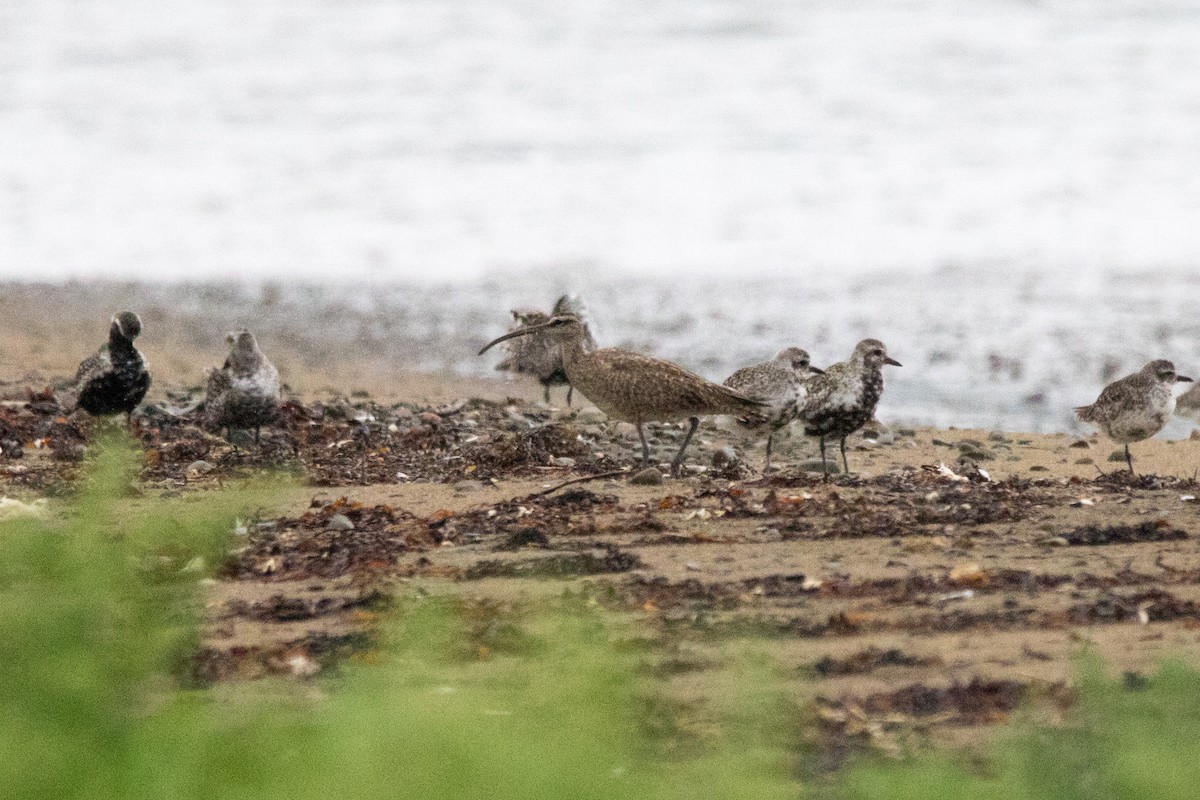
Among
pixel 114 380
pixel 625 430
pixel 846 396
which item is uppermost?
pixel 114 380

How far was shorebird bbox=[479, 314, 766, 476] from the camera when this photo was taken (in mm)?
8625

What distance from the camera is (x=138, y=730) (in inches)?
77.4

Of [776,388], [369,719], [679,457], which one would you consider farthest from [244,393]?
[369,719]

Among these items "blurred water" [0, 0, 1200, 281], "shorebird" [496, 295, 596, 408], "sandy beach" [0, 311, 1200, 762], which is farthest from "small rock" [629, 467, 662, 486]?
"blurred water" [0, 0, 1200, 281]

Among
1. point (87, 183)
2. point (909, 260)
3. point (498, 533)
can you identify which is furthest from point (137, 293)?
point (498, 533)

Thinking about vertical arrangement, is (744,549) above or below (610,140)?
below

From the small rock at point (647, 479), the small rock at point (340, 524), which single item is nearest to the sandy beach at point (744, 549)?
the small rock at point (340, 524)

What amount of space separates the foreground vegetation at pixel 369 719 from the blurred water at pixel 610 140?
13.7 metres

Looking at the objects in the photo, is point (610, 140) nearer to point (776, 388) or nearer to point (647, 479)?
point (776, 388)

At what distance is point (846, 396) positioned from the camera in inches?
342

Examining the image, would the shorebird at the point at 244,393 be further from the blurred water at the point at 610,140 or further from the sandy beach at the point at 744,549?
the blurred water at the point at 610,140

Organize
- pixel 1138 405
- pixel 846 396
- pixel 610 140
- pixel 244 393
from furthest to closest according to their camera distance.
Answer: pixel 610 140
pixel 244 393
pixel 1138 405
pixel 846 396

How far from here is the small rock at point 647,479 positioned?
772 centimetres

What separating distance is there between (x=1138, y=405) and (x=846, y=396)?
61.2 inches
